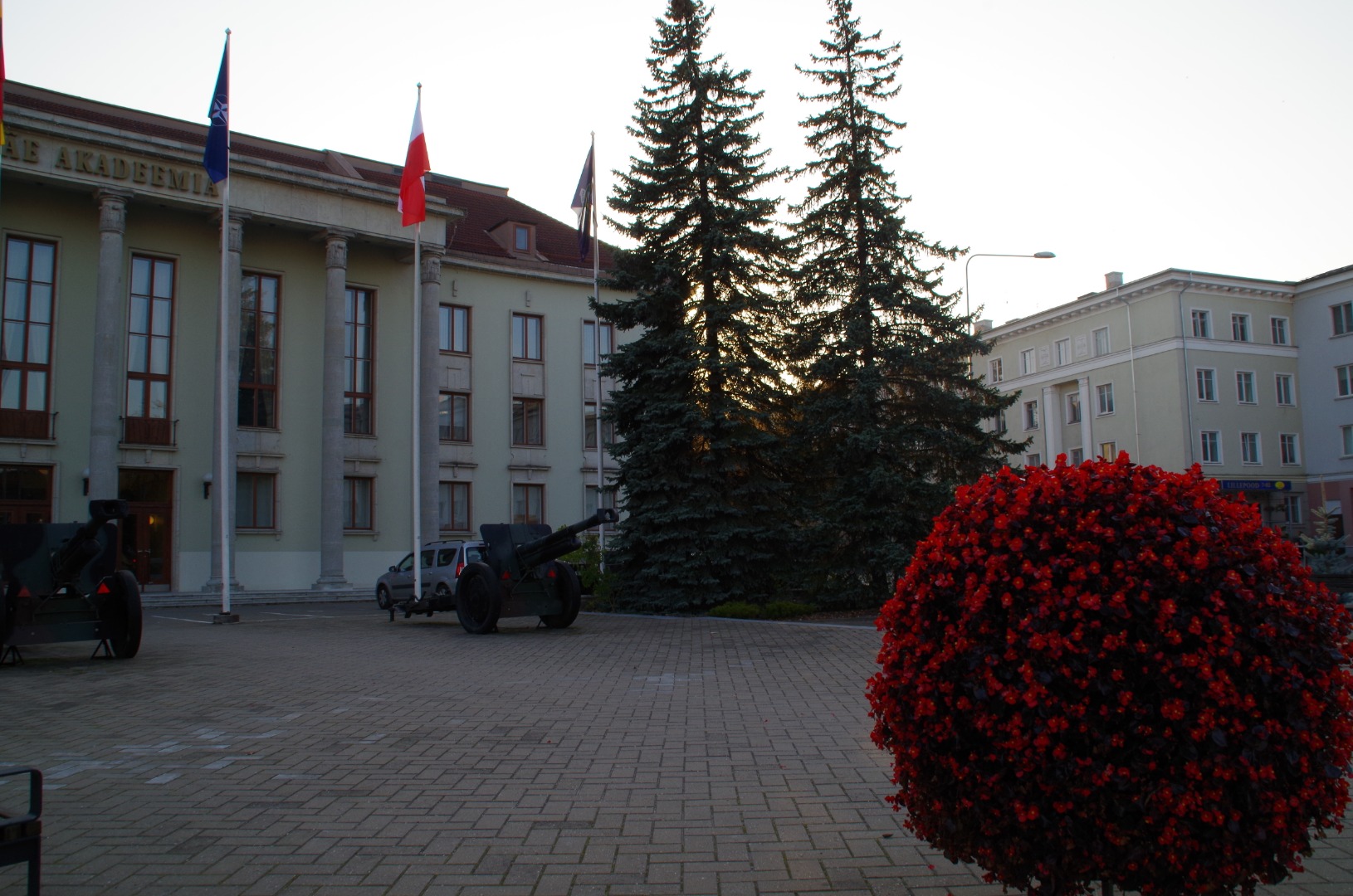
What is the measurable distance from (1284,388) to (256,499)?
52.3 metres

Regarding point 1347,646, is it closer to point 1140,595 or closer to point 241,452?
point 1140,595

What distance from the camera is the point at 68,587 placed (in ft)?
44.3

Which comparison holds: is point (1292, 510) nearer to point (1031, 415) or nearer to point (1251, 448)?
point (1251, 448)

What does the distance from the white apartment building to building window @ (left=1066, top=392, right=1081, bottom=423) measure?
3.21 meters

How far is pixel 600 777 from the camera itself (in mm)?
6527

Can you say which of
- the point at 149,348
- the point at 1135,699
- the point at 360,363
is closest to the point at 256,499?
the point at 149,348

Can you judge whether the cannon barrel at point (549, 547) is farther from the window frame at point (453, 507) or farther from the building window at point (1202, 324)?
the building window at point (1202, 324)

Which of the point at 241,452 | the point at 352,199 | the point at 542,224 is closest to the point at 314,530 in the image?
the point at 241,452

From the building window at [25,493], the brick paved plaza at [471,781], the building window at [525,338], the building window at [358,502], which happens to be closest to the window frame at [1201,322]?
the building window at [525,338]

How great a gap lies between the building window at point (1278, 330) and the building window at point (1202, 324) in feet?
15.0

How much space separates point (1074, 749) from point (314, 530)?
3572 cm

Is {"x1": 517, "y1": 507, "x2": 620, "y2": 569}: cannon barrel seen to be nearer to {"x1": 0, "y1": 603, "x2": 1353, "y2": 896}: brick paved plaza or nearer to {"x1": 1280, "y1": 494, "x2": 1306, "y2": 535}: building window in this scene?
{"x1": 0, "y1": 603, "x2": 1353, "y2": 896}: brick paved plaza

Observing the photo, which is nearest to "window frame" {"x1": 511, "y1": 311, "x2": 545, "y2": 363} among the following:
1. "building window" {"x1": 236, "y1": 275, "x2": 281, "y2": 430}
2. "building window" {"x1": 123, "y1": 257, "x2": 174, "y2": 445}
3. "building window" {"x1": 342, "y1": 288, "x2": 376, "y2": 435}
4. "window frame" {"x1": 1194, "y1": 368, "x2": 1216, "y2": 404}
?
"building window" {"x1": 342, "y1": 288, "x2": 376, "y2": 435}

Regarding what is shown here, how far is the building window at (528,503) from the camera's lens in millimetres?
42062
